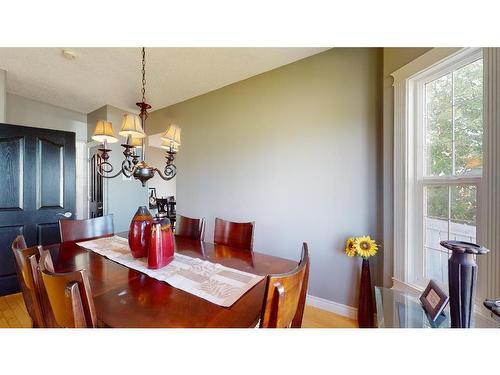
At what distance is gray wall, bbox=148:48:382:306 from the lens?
5.60 ft

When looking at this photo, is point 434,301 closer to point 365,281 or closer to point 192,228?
point 365,281

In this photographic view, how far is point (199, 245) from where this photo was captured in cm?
152

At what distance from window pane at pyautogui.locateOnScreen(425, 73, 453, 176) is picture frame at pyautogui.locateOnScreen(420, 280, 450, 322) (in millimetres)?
778

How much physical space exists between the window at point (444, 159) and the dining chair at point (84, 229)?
2.64 metres

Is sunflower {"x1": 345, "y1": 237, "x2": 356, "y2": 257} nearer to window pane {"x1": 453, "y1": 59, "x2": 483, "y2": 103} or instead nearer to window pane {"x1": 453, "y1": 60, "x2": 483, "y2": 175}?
window pane {"x1": 453, "y1": 60, "x2": 483, "y2": 175}

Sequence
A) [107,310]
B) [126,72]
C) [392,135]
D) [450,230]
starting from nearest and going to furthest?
[107,310], [450,230], [392,135], [126,72]

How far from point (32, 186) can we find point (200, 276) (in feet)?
8.87

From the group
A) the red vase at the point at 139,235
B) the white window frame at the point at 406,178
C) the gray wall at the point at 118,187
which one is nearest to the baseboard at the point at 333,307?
the white window frame at the point at 406,178
